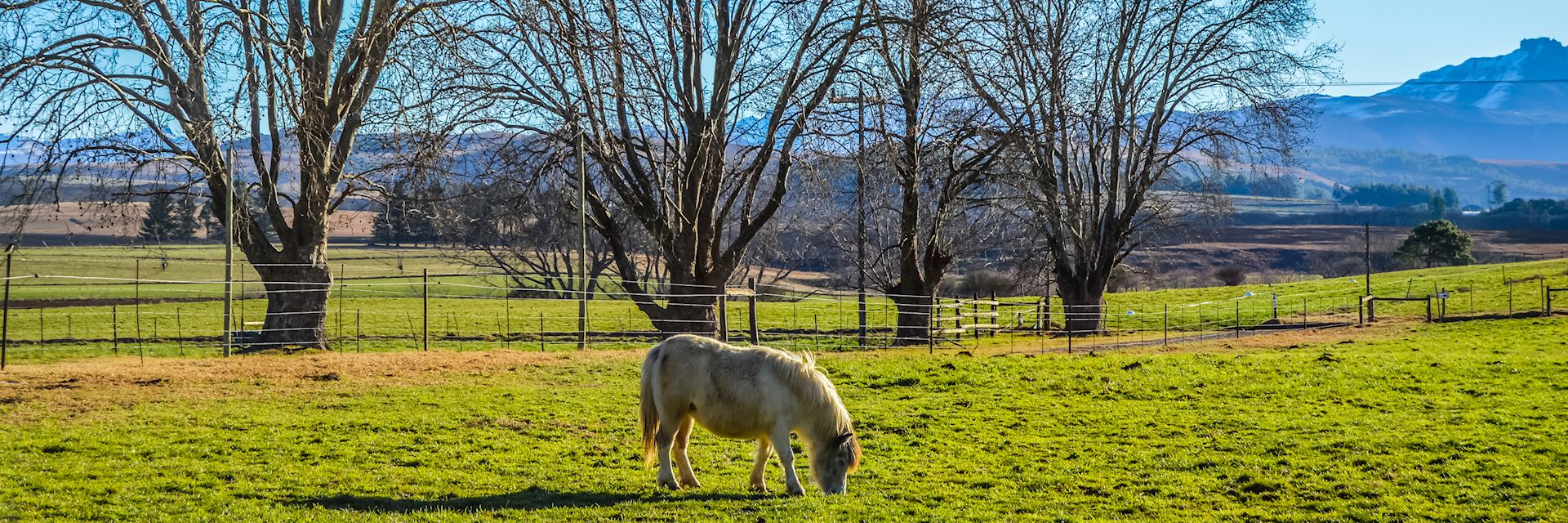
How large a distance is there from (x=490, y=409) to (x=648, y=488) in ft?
15.4

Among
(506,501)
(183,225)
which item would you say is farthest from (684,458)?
(183,225)

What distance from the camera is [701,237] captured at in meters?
22.3

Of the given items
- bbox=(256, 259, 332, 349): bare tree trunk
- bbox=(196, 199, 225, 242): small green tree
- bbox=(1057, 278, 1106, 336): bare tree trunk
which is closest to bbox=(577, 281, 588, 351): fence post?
bbox=(256, 259, 332, 349): bare tree trunk

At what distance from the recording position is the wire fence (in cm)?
2202

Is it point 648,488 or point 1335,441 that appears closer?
point 648,488

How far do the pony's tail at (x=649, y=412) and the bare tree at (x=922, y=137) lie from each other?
498 inches

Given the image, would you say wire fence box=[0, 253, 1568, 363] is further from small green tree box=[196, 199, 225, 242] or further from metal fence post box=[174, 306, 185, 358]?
small green tree box=[196, 199, 225, 242]

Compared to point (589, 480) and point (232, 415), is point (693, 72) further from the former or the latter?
point (589, 480)

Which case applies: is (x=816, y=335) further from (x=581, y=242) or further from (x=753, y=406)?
(x=753, y=406)

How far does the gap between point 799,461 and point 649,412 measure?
1.90 meters

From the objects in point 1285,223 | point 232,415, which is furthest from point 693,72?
point 1285,223

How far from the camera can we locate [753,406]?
8406mm

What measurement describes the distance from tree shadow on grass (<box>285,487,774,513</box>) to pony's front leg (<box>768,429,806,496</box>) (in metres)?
0.19

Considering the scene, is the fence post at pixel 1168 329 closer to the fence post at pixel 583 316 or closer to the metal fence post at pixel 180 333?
the fence post at pixel 583 316
